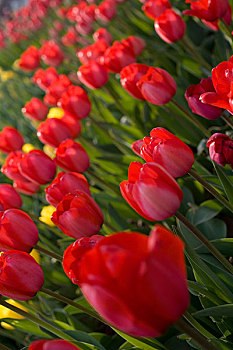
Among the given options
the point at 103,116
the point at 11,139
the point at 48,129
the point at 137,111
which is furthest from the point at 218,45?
the point at 11,139

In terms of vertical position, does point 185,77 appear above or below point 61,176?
below

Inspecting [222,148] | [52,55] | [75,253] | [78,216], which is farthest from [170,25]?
[52,55]

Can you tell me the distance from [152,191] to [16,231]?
34 centimetres

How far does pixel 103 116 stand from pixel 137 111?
0.27 m

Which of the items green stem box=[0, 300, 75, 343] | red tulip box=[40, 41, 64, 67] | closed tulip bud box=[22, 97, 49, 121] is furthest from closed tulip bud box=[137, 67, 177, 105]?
red tulip box=[40, 41, 64, 67]

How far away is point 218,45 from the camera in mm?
1423

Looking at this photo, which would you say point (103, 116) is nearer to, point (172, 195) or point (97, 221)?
point (97, 221)

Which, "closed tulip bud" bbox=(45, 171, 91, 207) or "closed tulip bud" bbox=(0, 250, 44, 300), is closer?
"closed tulip bud" bbox=(0, 250, 44, 300)

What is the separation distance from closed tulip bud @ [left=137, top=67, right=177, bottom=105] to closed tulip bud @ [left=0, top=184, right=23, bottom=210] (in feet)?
1.39

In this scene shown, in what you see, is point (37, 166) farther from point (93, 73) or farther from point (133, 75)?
point (93, 73)

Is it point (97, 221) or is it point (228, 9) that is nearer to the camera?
point (97, 221)

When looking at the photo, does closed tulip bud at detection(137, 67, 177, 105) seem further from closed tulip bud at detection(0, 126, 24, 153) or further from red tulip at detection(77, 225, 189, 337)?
closed tulip bud at detection(0, 126, 24, 153)

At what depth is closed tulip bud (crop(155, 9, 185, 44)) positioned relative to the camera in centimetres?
114

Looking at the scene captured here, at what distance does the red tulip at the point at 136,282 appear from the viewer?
333 millimetres
